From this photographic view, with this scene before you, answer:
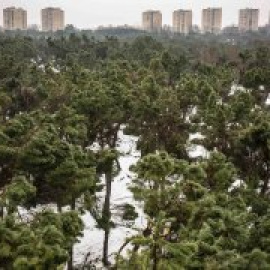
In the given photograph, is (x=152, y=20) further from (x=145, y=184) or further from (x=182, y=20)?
(x=145, y=184)

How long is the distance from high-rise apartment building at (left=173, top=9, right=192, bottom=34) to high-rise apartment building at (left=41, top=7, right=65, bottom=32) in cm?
4744

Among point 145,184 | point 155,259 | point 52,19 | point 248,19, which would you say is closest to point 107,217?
point 145,184

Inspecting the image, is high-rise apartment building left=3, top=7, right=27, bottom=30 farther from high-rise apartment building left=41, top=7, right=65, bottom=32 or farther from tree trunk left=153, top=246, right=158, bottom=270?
tree trunk left=153, top=246, right=158, bottom=270

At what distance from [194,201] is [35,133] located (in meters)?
5.18

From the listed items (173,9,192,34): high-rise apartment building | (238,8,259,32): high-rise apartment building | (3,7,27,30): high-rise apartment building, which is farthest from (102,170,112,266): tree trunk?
(238,8,259,32): high-rise apartment building

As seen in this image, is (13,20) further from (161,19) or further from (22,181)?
(22,181)

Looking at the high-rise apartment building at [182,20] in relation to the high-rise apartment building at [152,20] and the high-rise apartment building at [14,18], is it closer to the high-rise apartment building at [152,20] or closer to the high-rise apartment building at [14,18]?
the high-rise apartment building at [152,20]

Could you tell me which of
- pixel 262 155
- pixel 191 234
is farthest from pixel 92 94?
pixel 191 234

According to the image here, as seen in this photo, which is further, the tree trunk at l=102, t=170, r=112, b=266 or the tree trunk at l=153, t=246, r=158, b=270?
the tree trunk at l=102, t=170, r=112, b=266

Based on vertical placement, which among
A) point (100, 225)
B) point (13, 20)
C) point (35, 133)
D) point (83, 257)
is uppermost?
point (13, 20)

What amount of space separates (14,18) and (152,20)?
55281 mm

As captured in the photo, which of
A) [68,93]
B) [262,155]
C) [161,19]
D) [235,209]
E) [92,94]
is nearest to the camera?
[235,209]

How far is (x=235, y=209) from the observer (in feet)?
35.5

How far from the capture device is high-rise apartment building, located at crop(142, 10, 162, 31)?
190m
